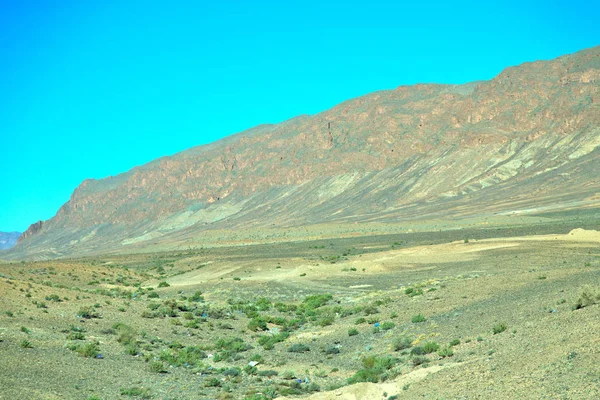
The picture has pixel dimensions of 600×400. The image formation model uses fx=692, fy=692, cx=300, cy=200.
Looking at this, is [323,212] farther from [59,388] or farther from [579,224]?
[59,388]

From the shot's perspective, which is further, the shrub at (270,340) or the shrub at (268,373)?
the shrub at (270,340)

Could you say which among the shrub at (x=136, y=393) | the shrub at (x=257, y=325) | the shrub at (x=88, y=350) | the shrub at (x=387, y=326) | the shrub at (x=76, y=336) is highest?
the shrub at (x=76, y=336)

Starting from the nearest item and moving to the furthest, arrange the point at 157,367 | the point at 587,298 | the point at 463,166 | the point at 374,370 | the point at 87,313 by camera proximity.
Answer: the point at 374,370 < the point at 587,298 < the point at 157,367 < the point at 87,313 < the point at 463,166

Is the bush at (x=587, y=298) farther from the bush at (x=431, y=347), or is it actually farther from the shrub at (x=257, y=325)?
the shrub at (x=257, y=325)

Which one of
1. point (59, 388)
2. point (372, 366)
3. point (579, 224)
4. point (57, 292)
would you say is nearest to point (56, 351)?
point (59, 388)

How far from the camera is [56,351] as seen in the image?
739 inches

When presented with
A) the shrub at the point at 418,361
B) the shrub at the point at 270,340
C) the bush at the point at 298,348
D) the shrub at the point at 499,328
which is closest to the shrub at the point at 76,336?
the shrub at the point at 270,340

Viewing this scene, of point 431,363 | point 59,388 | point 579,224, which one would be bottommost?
point 579,224

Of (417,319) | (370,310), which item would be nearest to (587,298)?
(417,319)

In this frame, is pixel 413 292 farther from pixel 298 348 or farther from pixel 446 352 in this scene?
pixel 446 352

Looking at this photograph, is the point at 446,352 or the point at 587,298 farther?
the point at 587,298

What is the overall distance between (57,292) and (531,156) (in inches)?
5253

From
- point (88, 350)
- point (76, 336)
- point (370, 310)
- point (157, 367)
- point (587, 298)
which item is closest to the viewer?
point (587, 298)

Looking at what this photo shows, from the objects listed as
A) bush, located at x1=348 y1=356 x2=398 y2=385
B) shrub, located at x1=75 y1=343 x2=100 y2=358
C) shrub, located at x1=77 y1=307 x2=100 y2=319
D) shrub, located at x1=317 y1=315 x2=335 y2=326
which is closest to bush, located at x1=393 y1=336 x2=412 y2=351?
bush, located at x1=348 y1=356 x2=398 y2=385
